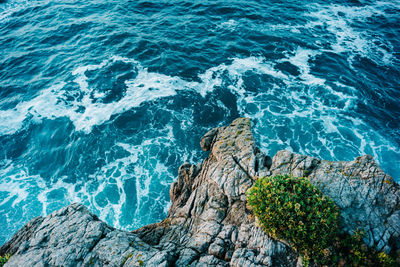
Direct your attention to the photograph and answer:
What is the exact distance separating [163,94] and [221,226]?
25684mm

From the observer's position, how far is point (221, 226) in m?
15.2

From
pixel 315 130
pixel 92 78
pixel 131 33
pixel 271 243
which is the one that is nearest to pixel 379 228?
pixel 271 243

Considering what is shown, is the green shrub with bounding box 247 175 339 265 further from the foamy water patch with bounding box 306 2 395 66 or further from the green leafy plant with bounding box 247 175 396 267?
the foamy water patch with bounding box 306 2 395 66

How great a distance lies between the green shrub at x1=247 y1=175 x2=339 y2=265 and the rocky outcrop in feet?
2.79

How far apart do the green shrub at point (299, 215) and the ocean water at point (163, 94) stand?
1438 cm

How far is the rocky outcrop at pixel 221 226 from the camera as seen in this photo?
13117 mm

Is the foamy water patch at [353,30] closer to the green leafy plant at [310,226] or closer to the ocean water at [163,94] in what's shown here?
the ocean water at [163,94]

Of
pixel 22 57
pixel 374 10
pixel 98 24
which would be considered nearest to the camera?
pixel 22 57

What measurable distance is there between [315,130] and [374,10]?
2005 inches

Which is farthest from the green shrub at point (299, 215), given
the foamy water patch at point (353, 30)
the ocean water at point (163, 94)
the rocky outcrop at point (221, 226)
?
the foamy water patch at point (353, 30)

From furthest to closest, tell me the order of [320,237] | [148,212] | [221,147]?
1. [148,212]
2. [221,147]
3. [320,237]

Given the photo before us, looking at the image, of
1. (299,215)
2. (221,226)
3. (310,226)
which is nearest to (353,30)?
(299,215)

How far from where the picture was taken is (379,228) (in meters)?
13.4

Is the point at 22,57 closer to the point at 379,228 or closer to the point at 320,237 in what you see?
the point at 320,237
